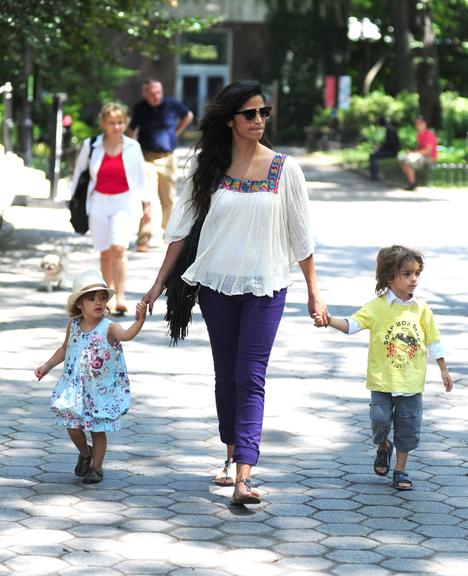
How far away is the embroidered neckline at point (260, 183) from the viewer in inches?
243

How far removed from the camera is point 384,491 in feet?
21.0

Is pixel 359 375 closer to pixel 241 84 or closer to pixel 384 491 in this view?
pixel 384 491

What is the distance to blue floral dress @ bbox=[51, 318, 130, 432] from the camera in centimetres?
636

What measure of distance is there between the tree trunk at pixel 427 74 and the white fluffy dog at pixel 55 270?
28.2 meters

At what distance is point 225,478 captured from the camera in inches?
253

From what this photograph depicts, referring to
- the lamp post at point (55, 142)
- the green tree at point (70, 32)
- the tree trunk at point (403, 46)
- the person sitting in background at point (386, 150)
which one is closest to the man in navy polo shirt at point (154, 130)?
the green tree at point (70, 32)

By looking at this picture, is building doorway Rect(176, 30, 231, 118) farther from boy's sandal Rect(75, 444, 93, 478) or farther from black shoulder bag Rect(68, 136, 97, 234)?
boy's sandal Rect(75, 444, 93, 478)

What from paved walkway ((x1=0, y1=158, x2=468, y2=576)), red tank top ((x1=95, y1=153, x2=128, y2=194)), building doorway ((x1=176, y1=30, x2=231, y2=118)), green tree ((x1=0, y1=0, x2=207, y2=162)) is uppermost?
building doorway ((x1=176, y1=30, x2=231, y2=118))

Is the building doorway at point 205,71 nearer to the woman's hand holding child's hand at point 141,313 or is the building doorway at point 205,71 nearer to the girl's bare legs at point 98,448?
the girl's bare legs at point 98,448

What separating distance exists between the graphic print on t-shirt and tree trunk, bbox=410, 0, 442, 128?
34.2 metres

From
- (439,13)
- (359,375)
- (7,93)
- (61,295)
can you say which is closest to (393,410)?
(359,375)

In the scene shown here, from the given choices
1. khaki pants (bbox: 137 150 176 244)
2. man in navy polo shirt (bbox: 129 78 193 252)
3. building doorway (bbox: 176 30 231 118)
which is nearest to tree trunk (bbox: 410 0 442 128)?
building doorway (bbox: 176 30 231 118)

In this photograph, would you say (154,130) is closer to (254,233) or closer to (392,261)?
(392,261)

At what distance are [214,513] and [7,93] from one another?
14.2 meters
